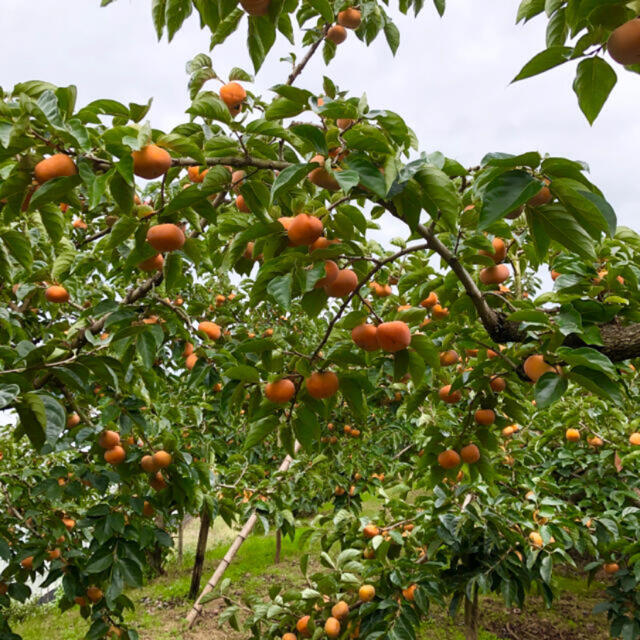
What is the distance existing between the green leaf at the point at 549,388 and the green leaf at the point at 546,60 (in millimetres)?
827

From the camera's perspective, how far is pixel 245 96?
174cm

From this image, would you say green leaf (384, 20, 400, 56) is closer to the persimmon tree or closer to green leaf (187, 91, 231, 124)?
the persimmon tree

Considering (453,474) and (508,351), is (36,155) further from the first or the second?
(453,474)

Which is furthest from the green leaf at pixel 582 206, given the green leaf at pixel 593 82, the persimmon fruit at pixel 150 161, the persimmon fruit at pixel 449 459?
the persimmon fruit at pixel 449 459

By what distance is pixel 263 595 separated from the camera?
6641 millimetres

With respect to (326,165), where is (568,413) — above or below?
below

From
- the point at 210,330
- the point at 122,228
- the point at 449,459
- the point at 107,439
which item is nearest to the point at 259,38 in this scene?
Answer: the point at 122,228

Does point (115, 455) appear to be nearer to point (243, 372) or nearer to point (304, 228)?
point (243, 372)

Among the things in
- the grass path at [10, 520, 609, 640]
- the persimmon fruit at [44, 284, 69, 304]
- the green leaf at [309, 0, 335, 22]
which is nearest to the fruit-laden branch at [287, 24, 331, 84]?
the green leaf at [309, 0, 335, 22]

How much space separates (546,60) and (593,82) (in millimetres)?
137

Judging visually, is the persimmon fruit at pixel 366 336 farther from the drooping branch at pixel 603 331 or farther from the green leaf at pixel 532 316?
the green leaf at pixel 532 316

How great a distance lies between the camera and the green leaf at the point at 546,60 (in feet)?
3.01

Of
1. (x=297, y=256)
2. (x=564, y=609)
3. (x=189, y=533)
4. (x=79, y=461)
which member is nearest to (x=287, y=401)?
(x=297, y=256)

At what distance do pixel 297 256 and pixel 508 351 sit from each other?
1.00 m
